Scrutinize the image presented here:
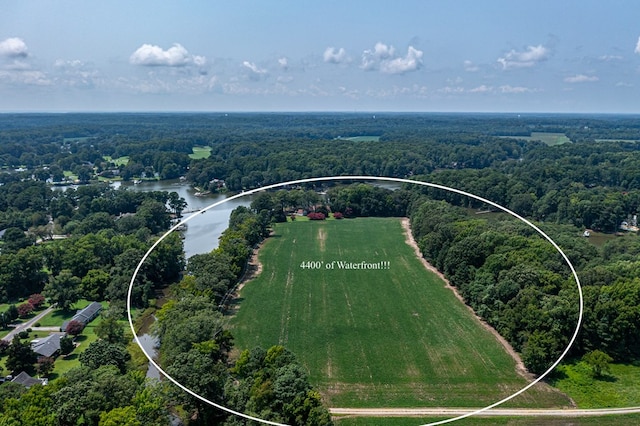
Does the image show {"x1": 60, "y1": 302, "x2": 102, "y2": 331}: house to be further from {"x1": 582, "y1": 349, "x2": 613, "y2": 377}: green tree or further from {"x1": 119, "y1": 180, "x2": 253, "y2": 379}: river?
{"x1": 582, "y1": 349, "x2": 613, "y2": 377}: green tree

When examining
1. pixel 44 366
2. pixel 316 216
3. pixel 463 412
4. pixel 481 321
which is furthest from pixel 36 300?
pixel 316 216

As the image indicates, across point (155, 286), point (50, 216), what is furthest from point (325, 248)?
point (50, 216)

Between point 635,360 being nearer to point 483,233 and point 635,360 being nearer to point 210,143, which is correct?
point 483,233

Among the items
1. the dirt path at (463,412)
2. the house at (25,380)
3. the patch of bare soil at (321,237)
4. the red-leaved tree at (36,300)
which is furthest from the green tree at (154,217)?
the dirt path at (463,412)

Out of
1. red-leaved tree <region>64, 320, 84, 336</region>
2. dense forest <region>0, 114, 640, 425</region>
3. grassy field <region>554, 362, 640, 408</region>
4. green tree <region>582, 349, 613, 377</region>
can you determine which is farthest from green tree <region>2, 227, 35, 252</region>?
green tree <region>582, 349, 613, 377</region>

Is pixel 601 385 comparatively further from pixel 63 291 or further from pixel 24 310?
pixel 24 310
